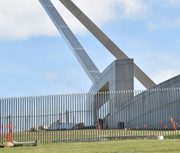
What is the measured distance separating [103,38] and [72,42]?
194 inches

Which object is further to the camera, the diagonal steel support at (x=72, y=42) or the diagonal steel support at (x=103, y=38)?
the diagonal steel support at (x=72, y=42)

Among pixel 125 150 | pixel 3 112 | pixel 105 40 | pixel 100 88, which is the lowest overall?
pixel 125 150

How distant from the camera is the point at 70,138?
1055 inches

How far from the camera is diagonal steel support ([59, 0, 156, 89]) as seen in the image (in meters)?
58.3

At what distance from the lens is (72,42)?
213 feet

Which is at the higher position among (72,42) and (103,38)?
(72,42)

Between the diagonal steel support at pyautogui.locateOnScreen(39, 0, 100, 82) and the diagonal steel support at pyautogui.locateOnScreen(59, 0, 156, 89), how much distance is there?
9.75 feet

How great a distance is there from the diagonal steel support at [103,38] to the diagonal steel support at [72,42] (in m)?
2.97

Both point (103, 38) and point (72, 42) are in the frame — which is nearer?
point (103, 38)

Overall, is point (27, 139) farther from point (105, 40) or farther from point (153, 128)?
point (105, 40)

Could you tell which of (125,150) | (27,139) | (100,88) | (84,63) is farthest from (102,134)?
(84,63)

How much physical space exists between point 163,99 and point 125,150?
11999 millimetres

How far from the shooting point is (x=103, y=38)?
61.7m

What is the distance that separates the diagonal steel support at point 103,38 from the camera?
5834 centimetres
